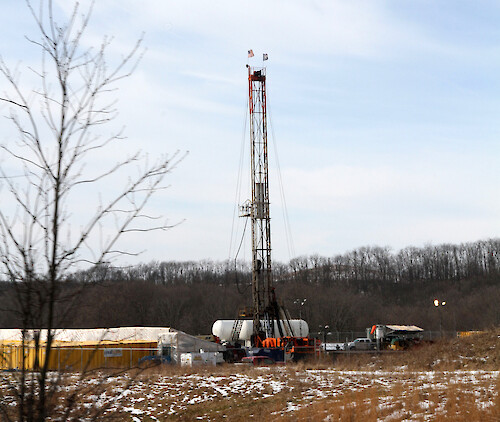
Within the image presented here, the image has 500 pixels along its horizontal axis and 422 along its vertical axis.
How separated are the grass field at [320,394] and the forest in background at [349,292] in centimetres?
2916

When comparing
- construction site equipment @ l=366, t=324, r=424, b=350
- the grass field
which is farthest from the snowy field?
construction site equipment @ l=366, t=324, r=424, b=350

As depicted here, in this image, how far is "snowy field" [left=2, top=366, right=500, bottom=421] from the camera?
17562 millimetres

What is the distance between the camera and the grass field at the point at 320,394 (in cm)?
1759

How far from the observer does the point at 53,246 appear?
4.81 metres

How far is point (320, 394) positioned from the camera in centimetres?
2278

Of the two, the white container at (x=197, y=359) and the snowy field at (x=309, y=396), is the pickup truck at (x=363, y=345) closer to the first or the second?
the white container at (x=197, y=359)

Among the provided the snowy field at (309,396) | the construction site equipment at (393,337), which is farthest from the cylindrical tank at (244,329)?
the snowy field at (309,396)

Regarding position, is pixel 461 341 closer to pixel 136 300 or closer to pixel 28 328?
pixel 28 328

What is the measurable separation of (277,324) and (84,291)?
54199mm

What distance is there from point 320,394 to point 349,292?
331 feet

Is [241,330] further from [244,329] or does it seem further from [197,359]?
[197,359]

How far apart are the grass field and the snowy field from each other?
0.09 ft

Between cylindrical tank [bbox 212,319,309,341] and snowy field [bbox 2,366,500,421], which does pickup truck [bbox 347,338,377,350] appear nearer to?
cylindrical tank [bbox 212,319,309,341]

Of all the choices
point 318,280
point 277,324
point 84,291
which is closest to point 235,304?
point 318,280
